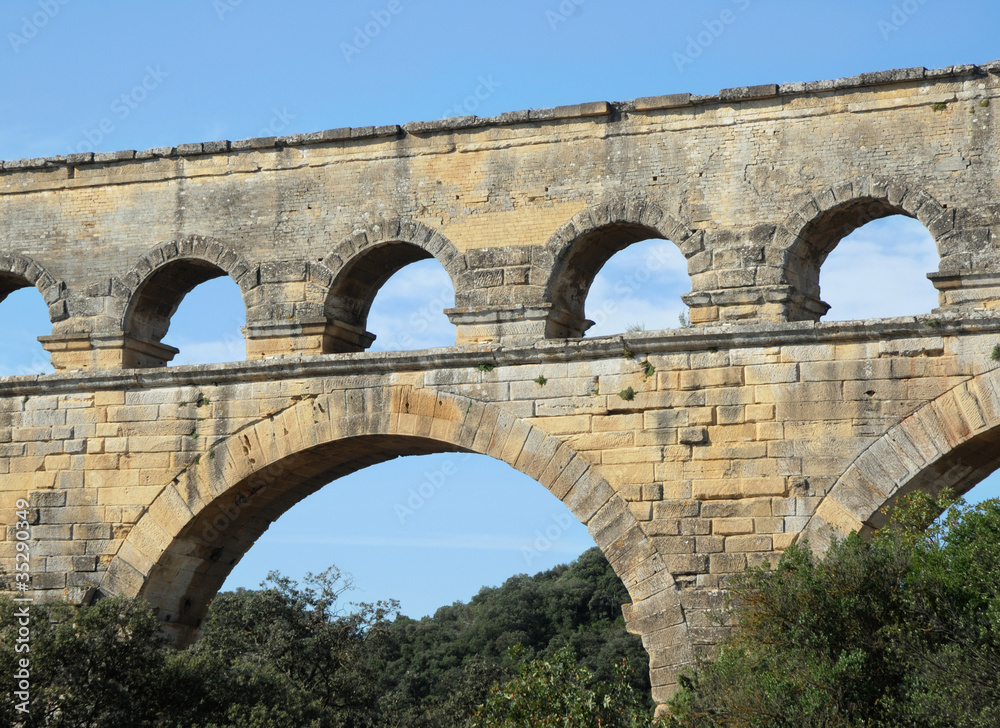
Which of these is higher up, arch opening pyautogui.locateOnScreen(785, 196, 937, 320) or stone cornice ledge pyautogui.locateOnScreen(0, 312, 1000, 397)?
arch opening pyautogui.locateOnScreen(785, 196, 937, 320)

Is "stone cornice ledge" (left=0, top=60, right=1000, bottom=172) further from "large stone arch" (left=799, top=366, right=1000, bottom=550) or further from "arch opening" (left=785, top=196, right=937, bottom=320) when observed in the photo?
"large stone arch" (left=799, top=366, right=1000, bottom=550)

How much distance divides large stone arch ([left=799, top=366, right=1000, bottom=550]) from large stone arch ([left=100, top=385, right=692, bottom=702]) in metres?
1.32

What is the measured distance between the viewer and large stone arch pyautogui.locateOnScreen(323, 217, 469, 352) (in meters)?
11.5

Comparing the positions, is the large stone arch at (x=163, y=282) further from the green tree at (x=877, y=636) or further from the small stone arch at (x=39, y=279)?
the green tree at (x=877, y=636)

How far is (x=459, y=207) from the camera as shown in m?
11.5

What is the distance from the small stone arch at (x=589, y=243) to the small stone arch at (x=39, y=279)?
14.8 feet

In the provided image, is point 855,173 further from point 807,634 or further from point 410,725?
point 410,725

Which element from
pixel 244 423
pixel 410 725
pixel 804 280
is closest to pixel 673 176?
pixel 804 280

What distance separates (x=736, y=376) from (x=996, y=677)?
126 inches

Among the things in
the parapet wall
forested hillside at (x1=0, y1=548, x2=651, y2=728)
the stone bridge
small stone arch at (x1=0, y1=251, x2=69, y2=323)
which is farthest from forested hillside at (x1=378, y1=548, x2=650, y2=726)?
the parapet wall

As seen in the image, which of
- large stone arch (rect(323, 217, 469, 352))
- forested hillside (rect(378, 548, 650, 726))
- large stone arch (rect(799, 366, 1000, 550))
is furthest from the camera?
forested hillside (rect(378, 548, 650, 726))

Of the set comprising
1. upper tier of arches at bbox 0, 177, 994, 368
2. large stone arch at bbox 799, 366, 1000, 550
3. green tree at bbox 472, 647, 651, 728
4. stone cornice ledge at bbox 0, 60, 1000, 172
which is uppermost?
stone cornice ledge at bbox 0, 60, 1000, 172

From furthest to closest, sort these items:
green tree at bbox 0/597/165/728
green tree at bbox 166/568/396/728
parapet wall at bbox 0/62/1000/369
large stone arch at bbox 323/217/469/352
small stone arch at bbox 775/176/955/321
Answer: green tree at bbox 166/568/396/728 → large stone arch at bbox 323/217/469/352 → parapet wall at bbox 0/62/1000/369 → small stone arch at bbox 775/176/955/321 → green tree at bbox 0/597/165/728

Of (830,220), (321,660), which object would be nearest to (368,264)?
(830,220)
